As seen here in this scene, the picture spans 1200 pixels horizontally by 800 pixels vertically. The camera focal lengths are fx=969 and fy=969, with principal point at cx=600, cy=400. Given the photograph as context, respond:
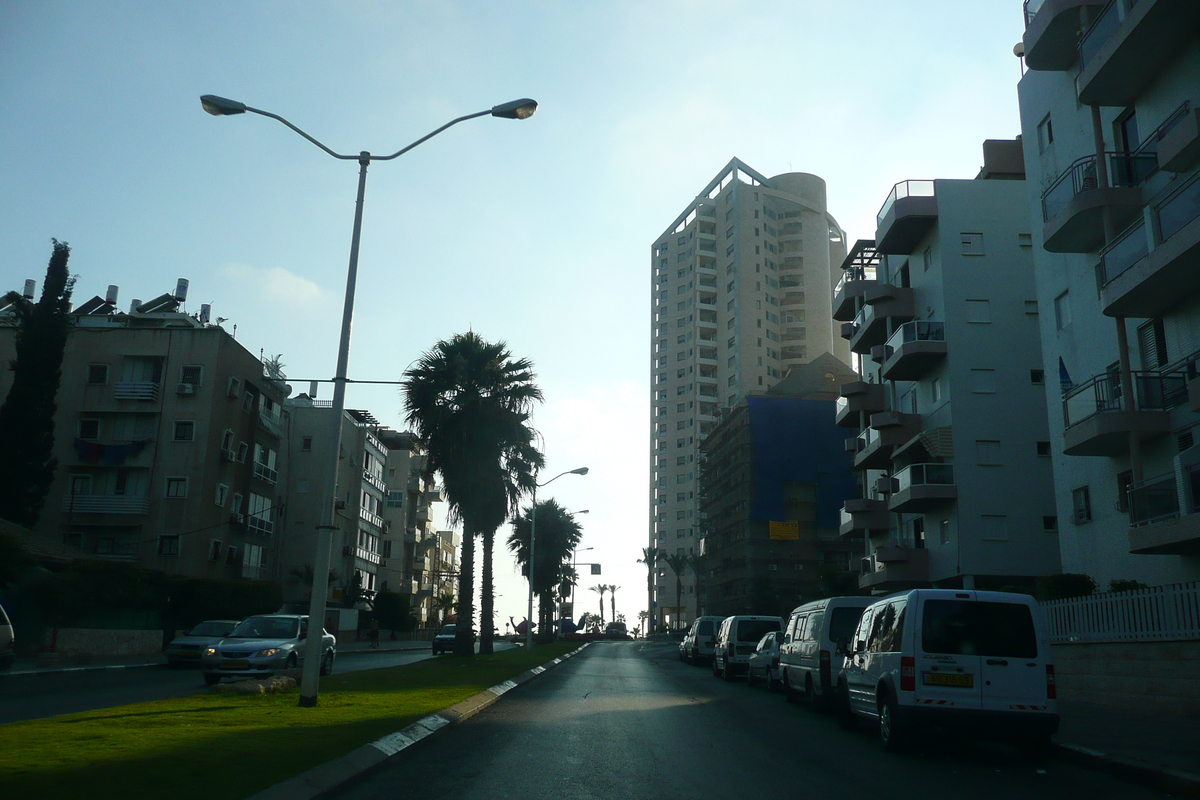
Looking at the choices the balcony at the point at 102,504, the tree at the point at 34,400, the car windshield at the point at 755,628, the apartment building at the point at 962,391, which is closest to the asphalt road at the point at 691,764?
the car windshield at the point at 755,628

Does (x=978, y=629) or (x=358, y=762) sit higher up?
(x=978, y=629)

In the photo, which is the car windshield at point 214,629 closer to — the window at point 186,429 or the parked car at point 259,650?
the parked car at point 259,650

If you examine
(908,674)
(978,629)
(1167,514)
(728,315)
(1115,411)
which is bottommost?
(908,674)

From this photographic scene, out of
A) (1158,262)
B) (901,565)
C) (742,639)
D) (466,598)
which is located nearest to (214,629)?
(466,598)

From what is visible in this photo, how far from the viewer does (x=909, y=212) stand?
136 ft

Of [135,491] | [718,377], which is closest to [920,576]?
[135,491]

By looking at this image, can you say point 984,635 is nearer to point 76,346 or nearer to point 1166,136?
point 1166,136

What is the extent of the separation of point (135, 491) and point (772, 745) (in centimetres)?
4293

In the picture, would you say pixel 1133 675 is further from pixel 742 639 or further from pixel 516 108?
pixel 516 108

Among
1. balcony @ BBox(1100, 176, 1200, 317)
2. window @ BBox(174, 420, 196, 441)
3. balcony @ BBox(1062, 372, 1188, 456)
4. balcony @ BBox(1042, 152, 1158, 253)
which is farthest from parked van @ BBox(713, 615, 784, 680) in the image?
window @ BBox(174, 420, 196, 441)

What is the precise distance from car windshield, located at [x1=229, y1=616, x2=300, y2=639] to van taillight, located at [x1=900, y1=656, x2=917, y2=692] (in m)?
16.0

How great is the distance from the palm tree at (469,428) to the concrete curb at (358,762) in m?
18.3

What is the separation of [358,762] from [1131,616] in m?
15.5

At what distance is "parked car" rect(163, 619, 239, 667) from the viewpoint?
28.0 meters
